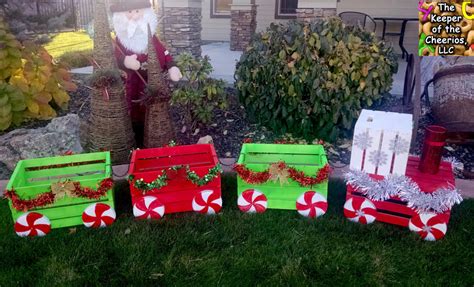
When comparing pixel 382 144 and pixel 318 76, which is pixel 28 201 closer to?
pixel 382 144

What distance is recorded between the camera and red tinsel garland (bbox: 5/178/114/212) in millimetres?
2512

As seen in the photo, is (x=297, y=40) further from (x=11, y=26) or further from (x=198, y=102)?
(x=11, y=26)

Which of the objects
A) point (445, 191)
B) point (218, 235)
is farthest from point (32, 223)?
point (445, 191)

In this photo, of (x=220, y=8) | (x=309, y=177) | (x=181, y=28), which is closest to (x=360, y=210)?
(x=309, y=177)

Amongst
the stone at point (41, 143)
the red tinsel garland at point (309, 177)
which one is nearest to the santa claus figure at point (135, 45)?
the stone at point (41, 143)

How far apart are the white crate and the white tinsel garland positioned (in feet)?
0.21

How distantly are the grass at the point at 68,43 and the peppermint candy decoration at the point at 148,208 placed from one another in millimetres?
7526

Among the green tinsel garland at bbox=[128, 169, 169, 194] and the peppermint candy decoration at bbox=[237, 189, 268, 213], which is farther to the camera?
the peppermint candy decoration at bbox=[237, 189, 268, 213]

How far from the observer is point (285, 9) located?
10594 millimetres

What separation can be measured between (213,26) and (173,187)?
31.8ft

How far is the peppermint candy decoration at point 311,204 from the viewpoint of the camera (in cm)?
278

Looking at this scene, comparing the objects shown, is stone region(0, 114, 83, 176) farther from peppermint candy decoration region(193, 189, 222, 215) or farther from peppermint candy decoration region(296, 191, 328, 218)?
peppermint candy decoration region(296, 191, 328, 218)

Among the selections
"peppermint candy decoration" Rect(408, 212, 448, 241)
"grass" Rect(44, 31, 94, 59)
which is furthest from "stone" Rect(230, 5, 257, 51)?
"peppermint candy decoration" Rect(408, 212, 448, 241)

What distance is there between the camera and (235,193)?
10.4 feet
